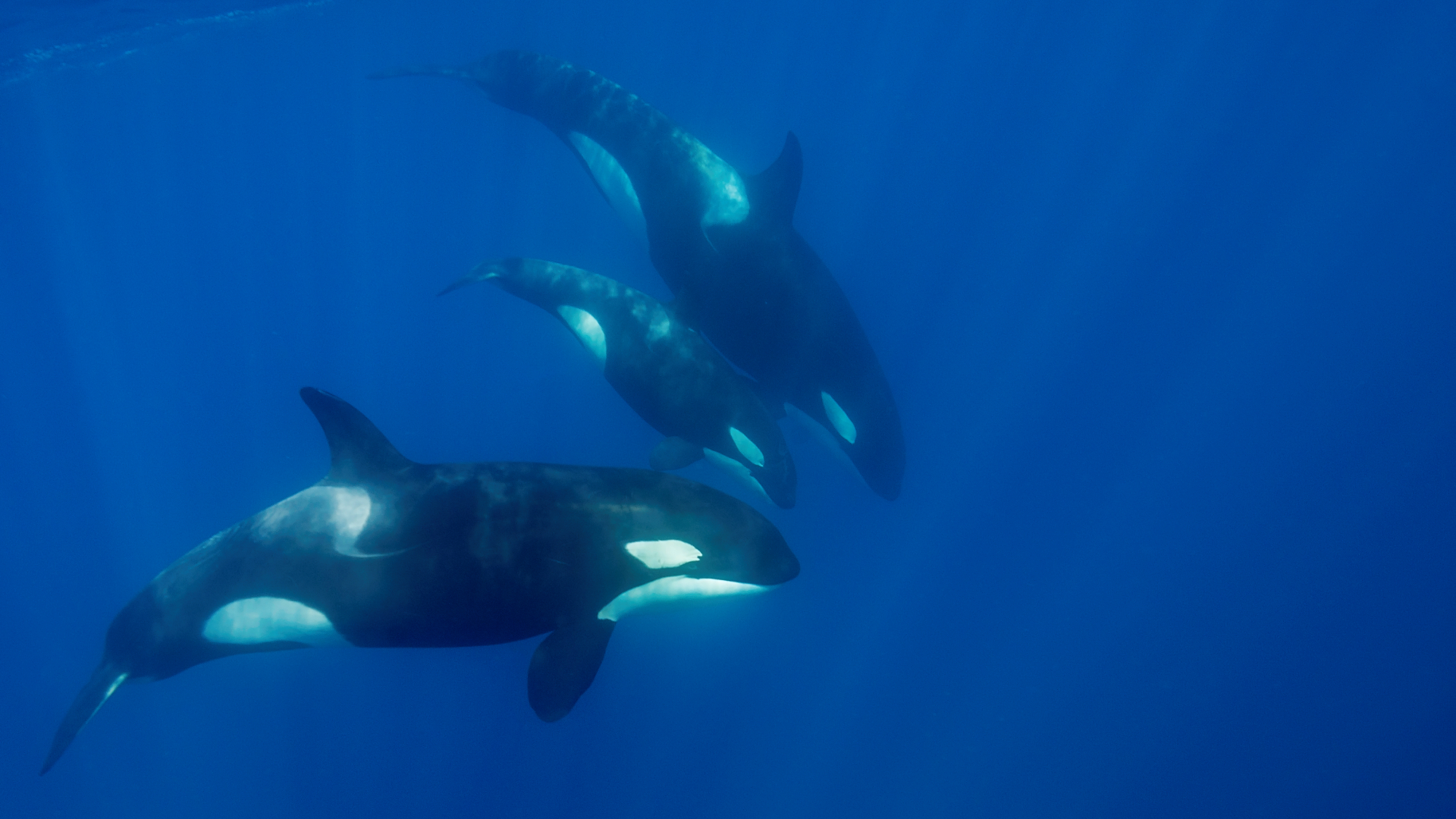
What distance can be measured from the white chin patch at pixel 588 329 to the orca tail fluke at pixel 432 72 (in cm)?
468

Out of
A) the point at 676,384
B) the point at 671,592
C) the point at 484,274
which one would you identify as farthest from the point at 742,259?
the point at 671,592

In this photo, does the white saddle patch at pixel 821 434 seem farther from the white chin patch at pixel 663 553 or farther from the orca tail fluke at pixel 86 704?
the orca tail fluke at pixel 86 704

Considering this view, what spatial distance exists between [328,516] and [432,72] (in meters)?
8.87

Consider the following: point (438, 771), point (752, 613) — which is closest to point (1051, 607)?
point (752, 613)

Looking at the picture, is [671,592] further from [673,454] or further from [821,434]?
[821,434]

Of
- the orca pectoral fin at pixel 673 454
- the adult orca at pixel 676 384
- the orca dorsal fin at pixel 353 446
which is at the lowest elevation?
the orca dorsal fin at pixel 353 446

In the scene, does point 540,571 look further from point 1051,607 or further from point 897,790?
point 1051,607

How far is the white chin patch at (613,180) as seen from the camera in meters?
8.21

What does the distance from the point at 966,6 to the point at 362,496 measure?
89.2ft

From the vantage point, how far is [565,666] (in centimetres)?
504

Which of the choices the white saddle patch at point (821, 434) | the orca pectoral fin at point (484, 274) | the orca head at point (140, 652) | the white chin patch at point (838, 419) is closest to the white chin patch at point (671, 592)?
the orca head at point (140, 652)

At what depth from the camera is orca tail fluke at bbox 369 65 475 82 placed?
10297 millimetres

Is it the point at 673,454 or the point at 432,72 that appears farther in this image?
the point at 432,72

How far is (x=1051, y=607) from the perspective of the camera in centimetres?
1322
